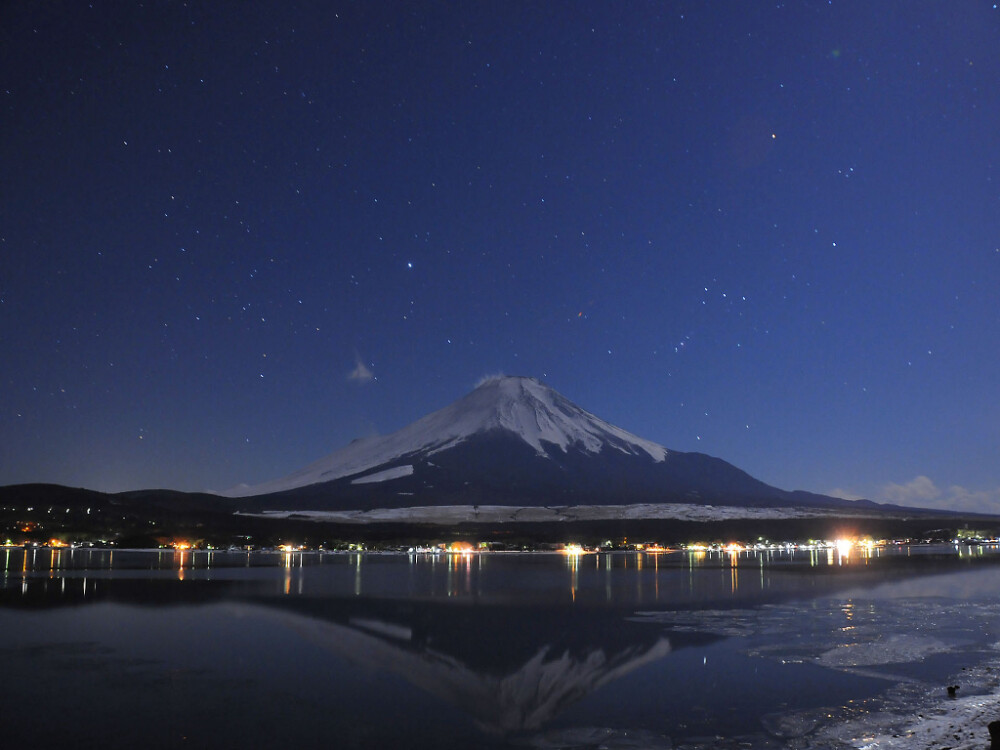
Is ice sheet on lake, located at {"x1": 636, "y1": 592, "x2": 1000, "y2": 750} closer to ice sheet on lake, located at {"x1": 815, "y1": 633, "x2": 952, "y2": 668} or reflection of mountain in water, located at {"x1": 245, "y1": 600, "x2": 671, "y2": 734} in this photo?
ice sheet on lake, located at {"x1": 815, "y1": 633, "x2": 952, "y2": 668}

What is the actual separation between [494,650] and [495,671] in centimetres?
339

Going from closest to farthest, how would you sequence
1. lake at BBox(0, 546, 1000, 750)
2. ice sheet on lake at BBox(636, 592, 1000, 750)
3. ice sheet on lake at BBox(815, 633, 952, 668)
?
ice sheet on lake at BBox(636, 592, 1000, 750) → lake at BBox(0, 546, 1000, 750) → ice sheet on lake at BBox(815, 633, 952, 668)

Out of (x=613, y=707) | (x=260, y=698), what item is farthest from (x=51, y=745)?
(x=613, y=707)

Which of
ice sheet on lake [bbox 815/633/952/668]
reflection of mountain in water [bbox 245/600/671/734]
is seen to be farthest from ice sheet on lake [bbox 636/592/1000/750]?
reflection of mountain in water [bbox 245/600/671/734]

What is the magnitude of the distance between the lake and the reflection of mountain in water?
3.6 inches

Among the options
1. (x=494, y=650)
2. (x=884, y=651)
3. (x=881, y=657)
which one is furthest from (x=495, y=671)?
(x=884, y=651)

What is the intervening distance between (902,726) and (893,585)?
38272 millimetres

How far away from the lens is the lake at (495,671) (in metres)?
15.1

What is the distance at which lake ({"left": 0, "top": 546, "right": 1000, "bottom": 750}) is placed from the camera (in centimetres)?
1507

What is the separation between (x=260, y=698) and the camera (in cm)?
1769

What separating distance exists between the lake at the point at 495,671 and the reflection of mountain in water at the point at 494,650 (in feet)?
0.30

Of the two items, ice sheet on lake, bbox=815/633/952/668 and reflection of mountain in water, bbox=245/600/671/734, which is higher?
ice sheet on lake, bbox=815/633/952/668

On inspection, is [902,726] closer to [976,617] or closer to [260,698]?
[260,698]

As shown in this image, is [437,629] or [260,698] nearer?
[260,698]
